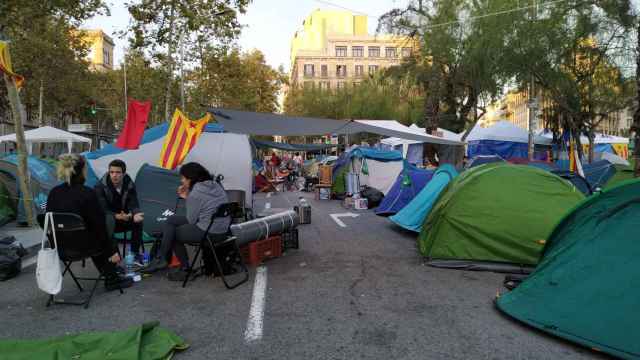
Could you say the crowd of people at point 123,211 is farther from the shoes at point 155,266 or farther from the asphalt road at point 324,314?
the asphalt road at point 324,314

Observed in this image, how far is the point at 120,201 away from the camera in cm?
654

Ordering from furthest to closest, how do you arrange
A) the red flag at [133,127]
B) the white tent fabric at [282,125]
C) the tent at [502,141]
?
the tent at [502,141] < the red flag at [133,127] < the white tent fabric at [282,125]

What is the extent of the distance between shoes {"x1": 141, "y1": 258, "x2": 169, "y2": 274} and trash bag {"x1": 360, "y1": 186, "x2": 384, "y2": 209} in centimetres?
874

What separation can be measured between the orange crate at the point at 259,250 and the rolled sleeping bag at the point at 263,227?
0.26 ft

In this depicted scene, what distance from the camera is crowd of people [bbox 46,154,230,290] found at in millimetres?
4922

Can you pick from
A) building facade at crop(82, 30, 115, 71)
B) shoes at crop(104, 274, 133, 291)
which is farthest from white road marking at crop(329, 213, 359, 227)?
building facade at crop(82, 30, 115, 71)

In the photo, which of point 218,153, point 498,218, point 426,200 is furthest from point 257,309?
point 218,153

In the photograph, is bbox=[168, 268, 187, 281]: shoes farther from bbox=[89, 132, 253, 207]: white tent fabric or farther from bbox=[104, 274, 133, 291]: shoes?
bbox=[89, 132, 253, 207]: white tent fabric

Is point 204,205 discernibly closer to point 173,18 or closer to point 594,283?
point 594,283

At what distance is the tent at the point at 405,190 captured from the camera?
10945 millimetres

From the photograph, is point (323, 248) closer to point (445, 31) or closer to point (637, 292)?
point (637, 292)

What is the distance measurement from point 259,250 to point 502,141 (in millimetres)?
19481

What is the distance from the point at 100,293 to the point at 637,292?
517cm

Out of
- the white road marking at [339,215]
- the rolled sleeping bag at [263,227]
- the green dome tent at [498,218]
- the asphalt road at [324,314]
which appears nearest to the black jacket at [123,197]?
the asphalt road at [324,314]
